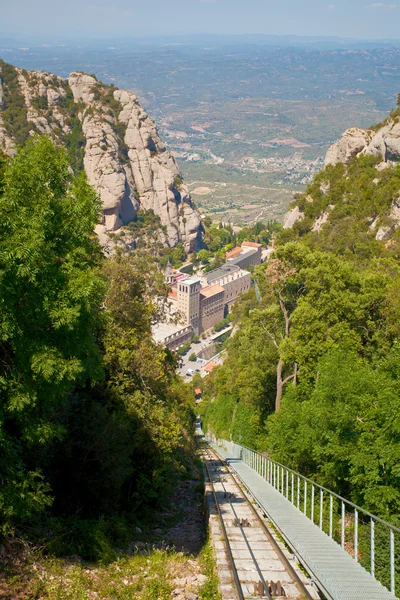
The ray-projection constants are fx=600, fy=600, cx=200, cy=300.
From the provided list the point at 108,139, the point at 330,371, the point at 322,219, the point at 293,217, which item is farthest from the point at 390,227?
the point at 108,139

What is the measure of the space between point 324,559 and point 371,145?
55410mm

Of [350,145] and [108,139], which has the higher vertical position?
[108,139]

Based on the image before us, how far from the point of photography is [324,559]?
920 cm

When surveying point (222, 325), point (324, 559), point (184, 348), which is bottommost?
point (184, 348)

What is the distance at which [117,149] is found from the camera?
152 m

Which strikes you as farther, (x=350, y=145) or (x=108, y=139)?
(x=108, y=139)

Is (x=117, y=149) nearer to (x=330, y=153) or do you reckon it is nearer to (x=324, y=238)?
(x=330, y=153)

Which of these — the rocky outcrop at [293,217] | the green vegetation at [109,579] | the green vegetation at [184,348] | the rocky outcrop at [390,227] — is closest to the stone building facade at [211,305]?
the green vegetation at [184,348]

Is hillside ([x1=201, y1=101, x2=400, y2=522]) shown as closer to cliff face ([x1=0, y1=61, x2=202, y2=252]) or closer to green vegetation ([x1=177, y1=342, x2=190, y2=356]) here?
green vegetation ([x1=177, y1=342, x2=190, y2=356])

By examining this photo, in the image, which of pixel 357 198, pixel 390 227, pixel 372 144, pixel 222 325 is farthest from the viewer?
Result: pixel 222 325

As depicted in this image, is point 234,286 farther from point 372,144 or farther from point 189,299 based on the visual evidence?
point 372,144

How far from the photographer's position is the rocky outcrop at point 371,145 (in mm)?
52156

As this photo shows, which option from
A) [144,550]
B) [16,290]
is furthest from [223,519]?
[16,290]

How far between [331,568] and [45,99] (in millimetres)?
153941
